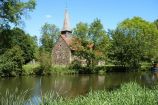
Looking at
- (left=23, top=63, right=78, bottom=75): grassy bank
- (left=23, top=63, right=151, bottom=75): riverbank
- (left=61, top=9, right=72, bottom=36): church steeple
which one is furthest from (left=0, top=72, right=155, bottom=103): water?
(left=61, top=9, right=72, bottom=36): church steeple

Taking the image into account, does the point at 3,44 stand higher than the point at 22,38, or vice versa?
the point at 22,38

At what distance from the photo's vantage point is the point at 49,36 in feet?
303

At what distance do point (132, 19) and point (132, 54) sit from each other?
847 inches

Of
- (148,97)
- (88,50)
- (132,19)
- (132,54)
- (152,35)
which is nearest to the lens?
(148,97)

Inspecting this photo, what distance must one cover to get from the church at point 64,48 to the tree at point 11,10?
1316 inches

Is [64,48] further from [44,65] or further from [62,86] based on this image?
[62,86]

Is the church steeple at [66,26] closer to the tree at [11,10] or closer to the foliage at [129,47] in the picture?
the foliage at [129,47]

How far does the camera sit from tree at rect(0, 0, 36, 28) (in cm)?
2675

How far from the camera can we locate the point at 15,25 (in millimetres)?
28125

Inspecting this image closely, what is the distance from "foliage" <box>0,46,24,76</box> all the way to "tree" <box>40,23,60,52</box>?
151 feet

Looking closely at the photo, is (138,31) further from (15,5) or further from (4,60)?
(15,5)

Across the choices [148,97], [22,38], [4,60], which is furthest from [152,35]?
[148,97]

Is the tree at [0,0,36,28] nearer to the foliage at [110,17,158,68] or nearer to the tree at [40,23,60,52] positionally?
the foliage at [110,17,158,68]

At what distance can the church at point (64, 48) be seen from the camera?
62031 millimetres
